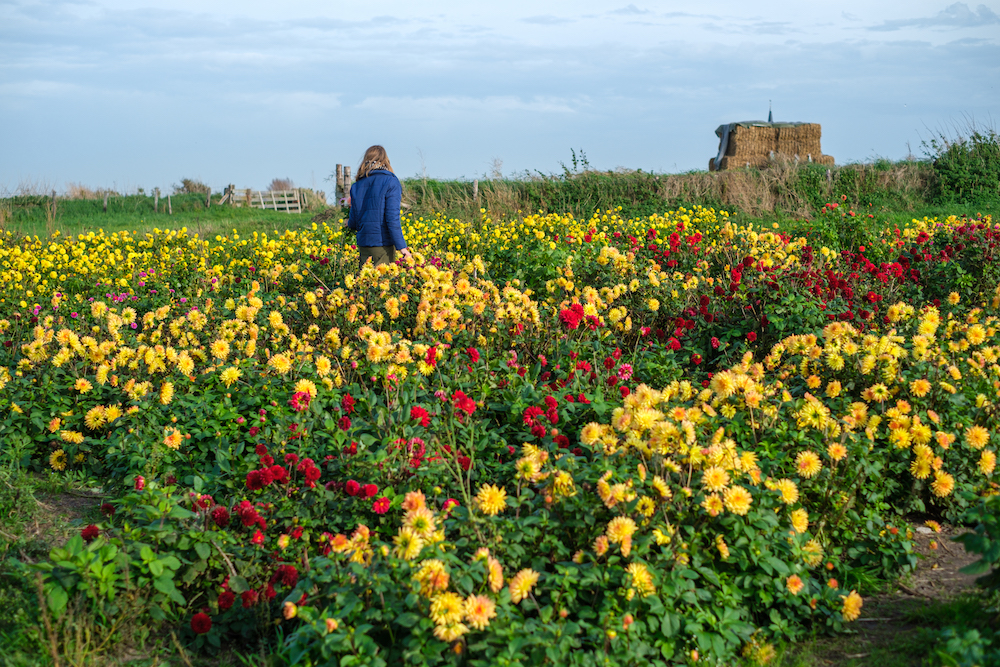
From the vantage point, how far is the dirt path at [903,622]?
2.63 meters

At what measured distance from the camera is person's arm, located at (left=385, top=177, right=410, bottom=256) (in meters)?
7.06

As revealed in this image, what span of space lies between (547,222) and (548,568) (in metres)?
6.74

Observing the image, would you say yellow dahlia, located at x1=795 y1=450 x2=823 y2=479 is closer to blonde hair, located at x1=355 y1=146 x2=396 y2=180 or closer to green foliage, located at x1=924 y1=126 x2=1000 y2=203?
blonde hair, located at x1=355 y1=146 x2=396 y2=180

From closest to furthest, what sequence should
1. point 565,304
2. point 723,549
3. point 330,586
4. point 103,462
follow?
point 330,586 → point 723,549 → point 103,462 → point 565,304

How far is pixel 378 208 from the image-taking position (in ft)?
23.3

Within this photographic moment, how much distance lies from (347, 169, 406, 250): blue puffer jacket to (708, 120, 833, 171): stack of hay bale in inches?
613

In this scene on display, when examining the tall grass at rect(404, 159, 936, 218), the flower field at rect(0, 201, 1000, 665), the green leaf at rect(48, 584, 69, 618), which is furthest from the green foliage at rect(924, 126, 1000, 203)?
the green leaf at rect(48, 584, 69, 618)

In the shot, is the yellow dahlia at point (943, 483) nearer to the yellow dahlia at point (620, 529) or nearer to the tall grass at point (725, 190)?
the yellow dahlia at point (620, 529)

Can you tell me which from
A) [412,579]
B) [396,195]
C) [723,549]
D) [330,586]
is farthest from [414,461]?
[396,195]

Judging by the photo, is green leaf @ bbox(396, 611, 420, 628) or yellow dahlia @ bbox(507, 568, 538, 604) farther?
yellow dahlia @ bbox(507, 568, 538, 604)

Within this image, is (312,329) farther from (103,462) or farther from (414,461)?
(414,461)

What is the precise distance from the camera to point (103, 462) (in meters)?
4.39

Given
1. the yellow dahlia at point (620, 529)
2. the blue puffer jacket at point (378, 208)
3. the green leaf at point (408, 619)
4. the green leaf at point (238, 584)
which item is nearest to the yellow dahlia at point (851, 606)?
the yellow dahlia at point (620, 529)

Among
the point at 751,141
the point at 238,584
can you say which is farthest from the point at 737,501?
the point at 751,141
